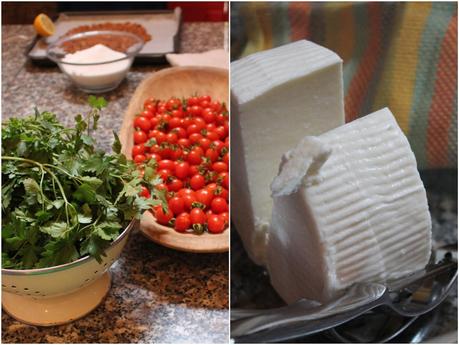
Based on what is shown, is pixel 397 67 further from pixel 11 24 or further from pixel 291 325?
pixel 11 24

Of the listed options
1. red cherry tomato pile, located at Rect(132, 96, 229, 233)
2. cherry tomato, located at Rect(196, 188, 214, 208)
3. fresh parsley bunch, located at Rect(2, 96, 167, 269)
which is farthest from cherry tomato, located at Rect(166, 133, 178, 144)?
fresh parsley bunch, located at Rect(2, 96, 167, 269)

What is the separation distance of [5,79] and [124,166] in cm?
82

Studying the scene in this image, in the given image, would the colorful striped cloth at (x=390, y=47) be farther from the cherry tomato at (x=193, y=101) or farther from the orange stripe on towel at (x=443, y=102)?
the cherry tomato at (x=193, y=101)

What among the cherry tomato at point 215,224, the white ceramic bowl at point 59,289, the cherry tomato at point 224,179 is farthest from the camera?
the cherry tomato at point 224,179

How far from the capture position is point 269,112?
0.40 m

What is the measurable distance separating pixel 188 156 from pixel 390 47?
1.88 feet

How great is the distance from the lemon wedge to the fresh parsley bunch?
899 millimetres

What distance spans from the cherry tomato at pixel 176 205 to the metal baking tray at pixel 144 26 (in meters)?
0.71

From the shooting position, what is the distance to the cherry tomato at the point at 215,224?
0.79 meters

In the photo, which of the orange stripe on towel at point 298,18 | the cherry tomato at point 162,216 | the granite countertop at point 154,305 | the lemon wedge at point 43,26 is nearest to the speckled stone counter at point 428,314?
the orange stripe on towel at point 298,18

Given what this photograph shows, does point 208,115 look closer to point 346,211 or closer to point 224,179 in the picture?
point 224,179

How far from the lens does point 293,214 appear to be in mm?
411

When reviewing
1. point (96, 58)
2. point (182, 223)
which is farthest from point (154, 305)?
point (96, 58)

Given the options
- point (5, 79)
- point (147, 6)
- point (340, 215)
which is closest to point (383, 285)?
point (340, 215)
